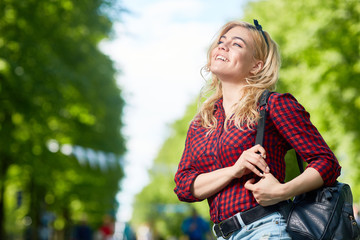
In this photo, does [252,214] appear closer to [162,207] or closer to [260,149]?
[260,149]

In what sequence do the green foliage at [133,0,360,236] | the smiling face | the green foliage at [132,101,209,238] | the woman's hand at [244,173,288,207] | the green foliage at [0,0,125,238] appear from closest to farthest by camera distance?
the woman's hand at [244,173,288,207], the smiling face, the green foliage at [0,0,125,238], the green foliage at [133,0,360,236], the green foliage at [132,101,209,238]

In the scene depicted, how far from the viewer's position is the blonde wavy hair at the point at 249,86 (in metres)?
2.25

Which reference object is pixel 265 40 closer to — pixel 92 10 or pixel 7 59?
pixel 7 59

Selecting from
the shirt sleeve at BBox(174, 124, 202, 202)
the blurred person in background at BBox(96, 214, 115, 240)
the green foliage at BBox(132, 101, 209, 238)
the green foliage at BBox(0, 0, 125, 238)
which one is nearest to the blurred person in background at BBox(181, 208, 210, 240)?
the green foliage at BBox(0, 0, 125, 238)

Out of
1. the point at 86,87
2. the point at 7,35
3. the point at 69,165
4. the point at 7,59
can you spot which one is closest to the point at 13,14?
the point at 7,35

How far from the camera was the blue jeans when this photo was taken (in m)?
2.06

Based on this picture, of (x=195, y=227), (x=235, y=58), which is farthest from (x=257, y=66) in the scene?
(x=195, y=227)

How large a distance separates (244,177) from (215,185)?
13cm

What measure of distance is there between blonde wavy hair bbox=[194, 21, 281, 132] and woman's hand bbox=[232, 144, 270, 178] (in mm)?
154

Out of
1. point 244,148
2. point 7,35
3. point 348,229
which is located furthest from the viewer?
point 7,35

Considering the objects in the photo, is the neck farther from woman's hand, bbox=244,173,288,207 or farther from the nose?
woman's hand, bbox=244,173,288,207

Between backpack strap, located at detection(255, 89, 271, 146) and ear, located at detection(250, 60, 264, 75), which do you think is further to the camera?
ear, located at detection(250, 60, 264, 75)

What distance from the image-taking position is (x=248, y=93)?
7.63ft

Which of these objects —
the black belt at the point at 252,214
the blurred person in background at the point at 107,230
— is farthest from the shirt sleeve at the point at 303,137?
the blurred person in background at the point at 107,230
